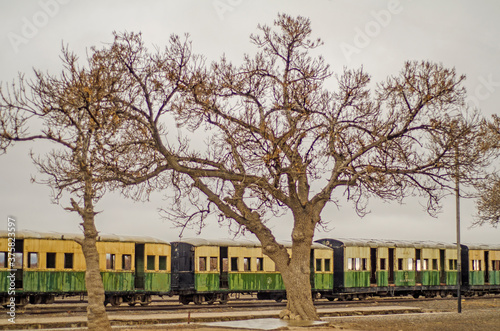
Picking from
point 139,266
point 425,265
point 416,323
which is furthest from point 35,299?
point 425,265

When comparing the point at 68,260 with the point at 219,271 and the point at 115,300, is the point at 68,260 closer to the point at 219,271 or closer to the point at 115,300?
the point at 115,300

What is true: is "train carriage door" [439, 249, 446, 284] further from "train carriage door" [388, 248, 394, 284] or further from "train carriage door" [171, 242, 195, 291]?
"train carriage door" [171, 242, 195, 291]

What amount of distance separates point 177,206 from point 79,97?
22.5ft

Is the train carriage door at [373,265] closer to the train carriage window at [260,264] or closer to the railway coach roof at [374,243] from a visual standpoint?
the railway coach roof at [374,243]

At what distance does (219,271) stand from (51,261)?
975cm

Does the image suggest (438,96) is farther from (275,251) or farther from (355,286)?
(355,286)

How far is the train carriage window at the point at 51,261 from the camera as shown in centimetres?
3104

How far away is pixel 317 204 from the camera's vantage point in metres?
24.6

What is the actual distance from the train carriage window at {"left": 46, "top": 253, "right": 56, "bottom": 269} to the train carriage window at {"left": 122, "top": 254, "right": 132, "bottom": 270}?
366 centimetres

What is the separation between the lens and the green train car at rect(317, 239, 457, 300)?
141 feet

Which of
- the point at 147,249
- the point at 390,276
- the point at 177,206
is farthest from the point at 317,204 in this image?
the point at 390,276

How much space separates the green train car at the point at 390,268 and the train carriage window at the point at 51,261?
18.6 metres

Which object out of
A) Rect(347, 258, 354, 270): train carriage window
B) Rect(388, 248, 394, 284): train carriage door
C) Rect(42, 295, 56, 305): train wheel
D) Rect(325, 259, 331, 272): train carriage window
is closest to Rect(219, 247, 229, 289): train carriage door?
Rect(325, 259, 331, 272): train carriage window

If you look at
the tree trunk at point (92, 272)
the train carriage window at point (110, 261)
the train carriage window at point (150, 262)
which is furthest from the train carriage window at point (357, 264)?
the tree trunk at point (92, 272)
